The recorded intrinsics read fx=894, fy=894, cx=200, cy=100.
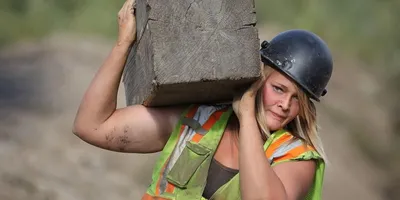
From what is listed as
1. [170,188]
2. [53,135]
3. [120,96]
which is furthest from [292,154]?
[53,135]

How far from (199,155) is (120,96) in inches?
128

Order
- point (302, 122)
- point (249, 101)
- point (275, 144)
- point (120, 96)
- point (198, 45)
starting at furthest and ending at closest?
1. point (120, 96)
2. point (302, 122)
3. point (275, 144)
4. point (249, 101)
5. point (198, 45)

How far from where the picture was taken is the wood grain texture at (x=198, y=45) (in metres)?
2.91

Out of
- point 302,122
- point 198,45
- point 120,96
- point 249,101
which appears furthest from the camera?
point 120,96

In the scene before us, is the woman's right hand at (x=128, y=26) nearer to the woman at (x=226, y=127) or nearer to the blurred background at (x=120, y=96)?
the woman at (x=226, y=127)

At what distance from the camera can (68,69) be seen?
646cm

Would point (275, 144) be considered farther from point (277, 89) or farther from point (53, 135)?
point (53, 135)

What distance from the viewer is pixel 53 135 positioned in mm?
6363

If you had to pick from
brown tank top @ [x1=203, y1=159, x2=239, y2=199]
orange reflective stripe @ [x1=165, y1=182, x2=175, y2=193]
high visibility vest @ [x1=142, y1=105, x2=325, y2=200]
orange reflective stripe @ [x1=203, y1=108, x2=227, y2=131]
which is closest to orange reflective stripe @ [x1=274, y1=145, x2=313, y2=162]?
high visibility vest @ [x1=142, y1=105, x2=325, y2=200]

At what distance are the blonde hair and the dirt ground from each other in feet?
10.4

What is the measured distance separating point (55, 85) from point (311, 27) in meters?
2.07

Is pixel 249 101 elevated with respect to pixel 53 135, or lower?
elevated

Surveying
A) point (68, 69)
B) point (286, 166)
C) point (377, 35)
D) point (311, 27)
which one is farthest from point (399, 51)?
point (286, 166)

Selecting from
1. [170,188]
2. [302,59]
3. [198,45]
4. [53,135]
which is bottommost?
[53,135]
